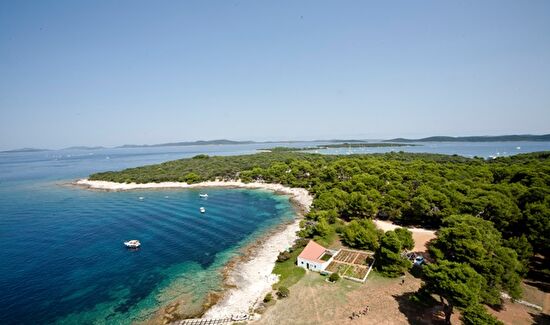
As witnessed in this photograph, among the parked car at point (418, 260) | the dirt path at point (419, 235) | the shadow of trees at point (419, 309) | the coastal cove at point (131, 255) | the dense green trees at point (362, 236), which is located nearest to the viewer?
the shadow of trees at point (419, 309)

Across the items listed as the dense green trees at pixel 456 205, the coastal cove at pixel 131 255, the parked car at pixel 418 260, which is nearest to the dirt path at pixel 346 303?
the parked car at pixel 418 260

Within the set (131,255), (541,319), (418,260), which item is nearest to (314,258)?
(418,260)

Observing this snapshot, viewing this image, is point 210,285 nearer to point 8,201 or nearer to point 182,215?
point 182,215

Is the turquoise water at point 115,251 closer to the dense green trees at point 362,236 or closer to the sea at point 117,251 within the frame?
the sea at point 117,251

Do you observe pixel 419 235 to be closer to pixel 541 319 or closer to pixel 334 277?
pixel 541 319

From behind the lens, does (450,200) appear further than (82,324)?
Yes

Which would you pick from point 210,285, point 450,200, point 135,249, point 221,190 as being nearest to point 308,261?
point 210,285

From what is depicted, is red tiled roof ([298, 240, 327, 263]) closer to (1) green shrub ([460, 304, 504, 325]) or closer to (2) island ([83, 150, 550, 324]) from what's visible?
(2) island ([83, 150, 550, 324])
